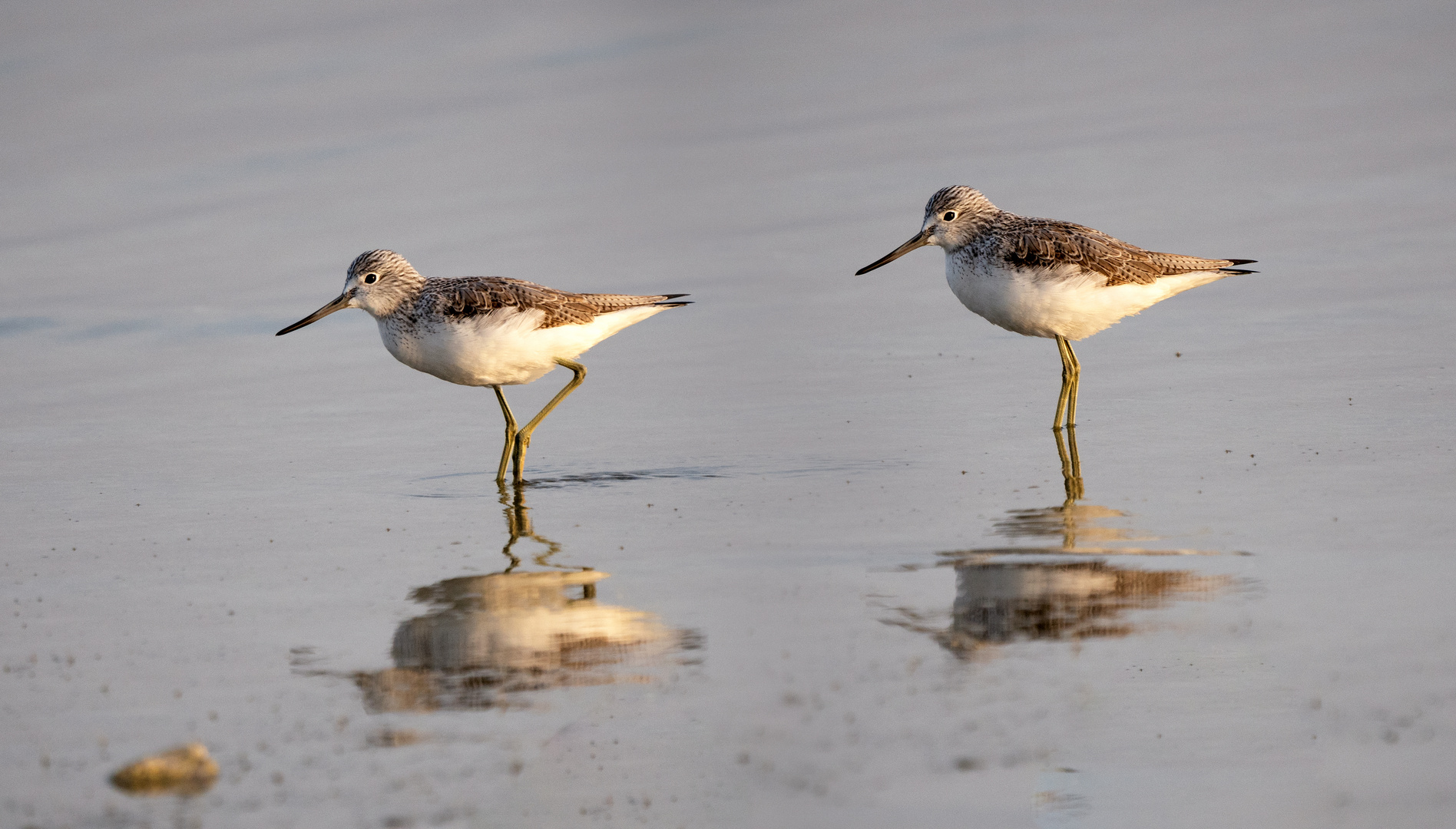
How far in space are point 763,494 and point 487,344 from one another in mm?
2077

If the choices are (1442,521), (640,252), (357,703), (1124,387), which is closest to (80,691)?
(357,703)

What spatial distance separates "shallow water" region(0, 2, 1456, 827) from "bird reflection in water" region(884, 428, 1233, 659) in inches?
1.1

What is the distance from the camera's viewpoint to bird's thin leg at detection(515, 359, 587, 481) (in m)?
9.42

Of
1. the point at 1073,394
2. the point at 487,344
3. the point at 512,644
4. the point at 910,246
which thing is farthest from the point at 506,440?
the point at 512,644

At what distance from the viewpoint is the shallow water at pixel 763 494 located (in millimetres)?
5043

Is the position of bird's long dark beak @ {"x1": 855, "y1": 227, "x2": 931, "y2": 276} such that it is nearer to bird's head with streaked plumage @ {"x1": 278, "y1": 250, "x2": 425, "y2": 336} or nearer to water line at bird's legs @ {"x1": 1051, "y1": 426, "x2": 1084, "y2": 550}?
water line at bird's legs @ {"x1": 1051, "y1": 426, "x2": 1084, "y2": 550}

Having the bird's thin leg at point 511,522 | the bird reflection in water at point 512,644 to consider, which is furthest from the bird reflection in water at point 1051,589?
the bird's thin leg at point 511,522

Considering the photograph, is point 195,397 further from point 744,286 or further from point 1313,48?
point 1313,48

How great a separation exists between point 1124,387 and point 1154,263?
840mm

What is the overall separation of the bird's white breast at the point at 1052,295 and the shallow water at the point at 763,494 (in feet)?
1.70

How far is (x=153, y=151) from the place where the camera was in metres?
20.2

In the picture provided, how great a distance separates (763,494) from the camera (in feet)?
28.0

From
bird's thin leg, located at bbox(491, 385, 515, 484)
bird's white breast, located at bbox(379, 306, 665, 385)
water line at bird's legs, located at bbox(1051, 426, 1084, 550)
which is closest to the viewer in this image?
water line at bird's legs, located at bbox(1051, 426, 1084, 550)

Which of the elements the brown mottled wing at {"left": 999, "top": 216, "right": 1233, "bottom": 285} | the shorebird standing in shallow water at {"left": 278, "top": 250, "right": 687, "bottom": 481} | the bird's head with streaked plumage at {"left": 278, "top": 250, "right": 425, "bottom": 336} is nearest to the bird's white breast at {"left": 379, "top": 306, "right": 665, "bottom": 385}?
the shorebird standing in shallow water at {"left": 278, "top": 250, "right": 687, "bottom": 481}
